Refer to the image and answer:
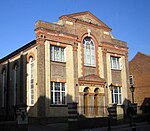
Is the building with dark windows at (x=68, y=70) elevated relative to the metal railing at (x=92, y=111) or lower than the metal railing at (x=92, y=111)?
elevated

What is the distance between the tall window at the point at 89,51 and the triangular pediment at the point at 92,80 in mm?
1621

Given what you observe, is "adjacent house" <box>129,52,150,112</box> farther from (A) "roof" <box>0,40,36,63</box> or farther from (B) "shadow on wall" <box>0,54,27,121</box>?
(A) "roof" <box>0,40,36,63</box>

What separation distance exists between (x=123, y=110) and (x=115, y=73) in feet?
15.7

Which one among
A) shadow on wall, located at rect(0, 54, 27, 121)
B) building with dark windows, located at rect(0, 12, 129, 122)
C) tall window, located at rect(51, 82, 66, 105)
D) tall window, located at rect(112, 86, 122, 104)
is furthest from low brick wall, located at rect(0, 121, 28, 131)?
tall window, located at rect(112, 86, 122, 104)

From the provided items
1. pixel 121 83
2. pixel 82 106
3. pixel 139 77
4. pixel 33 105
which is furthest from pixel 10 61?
pixel 139 77

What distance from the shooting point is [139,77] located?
3994cm

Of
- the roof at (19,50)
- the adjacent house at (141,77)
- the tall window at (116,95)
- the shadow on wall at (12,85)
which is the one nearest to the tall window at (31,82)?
the shadow on wall at (12,85)

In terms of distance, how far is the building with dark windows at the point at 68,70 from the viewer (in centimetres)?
2412

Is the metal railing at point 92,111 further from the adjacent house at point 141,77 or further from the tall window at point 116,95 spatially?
the adjacent house at point 141,77

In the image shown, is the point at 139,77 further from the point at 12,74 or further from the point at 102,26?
the point at 12,74

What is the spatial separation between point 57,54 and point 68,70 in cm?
208

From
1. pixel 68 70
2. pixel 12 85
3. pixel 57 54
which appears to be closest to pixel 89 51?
pixel 68 70

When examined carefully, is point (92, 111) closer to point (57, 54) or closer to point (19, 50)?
point (57, 54)

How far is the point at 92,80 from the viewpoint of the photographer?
27.6m
